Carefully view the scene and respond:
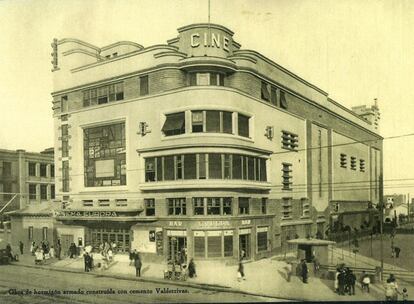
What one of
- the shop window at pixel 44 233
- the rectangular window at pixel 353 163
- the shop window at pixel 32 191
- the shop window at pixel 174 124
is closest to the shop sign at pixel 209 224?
the shop window at pixel 174 124

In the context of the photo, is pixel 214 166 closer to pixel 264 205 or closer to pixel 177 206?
pixel 177 206

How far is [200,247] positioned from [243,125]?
1023 cm

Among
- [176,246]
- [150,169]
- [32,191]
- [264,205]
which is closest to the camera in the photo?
[176,246]

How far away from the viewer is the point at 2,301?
22.5m

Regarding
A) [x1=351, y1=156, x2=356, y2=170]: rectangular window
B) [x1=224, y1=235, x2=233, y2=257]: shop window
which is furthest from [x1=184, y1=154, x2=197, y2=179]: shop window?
[x1=351, y1=156, x2=356, y2=170]: rectangular window

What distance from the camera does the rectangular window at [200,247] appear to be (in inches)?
1224

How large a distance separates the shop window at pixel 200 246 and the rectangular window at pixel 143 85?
12.6m

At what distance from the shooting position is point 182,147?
31.6 meters

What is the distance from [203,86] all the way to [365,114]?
146ft

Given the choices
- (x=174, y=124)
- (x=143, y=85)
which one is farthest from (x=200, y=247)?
(x=143, y=85)

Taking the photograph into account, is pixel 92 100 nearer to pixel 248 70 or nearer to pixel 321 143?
pixel 248 70

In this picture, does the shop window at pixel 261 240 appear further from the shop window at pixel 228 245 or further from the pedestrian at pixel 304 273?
the pedestrian at pixel 304 273

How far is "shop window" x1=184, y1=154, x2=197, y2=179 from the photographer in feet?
103

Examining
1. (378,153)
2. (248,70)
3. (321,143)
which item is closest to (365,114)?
(378,153)
